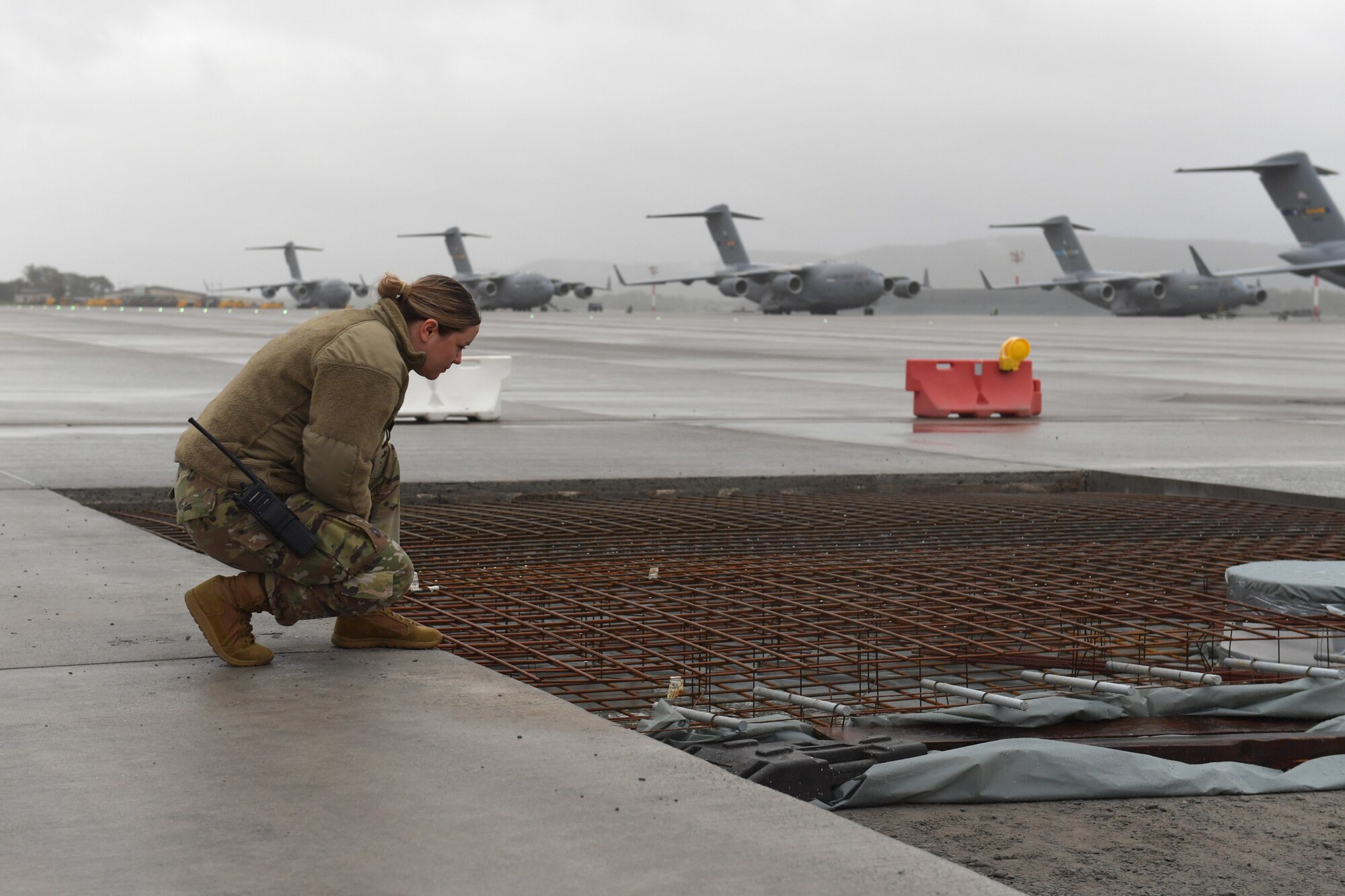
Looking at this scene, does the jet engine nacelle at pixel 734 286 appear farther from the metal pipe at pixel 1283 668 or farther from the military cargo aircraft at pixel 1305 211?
the metal pipe at pixel 1283 668

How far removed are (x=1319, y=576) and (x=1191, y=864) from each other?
279cm

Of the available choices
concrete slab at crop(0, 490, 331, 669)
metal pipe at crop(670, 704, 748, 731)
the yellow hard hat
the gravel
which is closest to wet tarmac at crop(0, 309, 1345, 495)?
the yellow hard hat

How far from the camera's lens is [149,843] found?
2.79 m

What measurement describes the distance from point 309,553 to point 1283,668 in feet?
9.80

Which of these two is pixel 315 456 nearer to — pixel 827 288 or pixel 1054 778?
pixel 1054 778

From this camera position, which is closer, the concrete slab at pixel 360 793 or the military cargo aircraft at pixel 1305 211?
the concrete slab at pixel 360 793

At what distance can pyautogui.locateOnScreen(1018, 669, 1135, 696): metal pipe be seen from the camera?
14.5ft

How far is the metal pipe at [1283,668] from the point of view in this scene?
15.2ft

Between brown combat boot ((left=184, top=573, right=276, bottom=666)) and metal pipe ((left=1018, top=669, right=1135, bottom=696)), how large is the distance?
2.27 metres

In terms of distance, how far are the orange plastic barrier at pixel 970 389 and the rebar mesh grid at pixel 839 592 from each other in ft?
19.8

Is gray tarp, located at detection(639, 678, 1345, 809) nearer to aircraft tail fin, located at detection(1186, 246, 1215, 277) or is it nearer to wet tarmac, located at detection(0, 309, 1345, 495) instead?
wet tarmac, located at detection(0, 309, 1345, 495)

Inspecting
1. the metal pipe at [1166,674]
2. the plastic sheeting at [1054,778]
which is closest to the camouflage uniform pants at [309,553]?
the plastic sheeting at [1054,778]

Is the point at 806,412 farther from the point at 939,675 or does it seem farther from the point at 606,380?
the point at 939,675

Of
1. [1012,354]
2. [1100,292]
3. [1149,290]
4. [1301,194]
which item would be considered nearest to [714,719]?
[1012,354]
